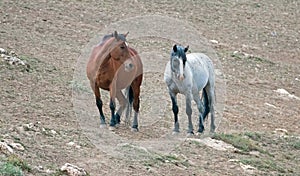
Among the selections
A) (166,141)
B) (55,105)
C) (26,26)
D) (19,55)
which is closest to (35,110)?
(55,105)

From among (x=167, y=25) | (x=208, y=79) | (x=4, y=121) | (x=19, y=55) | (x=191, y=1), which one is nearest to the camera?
(x=4, y=121)

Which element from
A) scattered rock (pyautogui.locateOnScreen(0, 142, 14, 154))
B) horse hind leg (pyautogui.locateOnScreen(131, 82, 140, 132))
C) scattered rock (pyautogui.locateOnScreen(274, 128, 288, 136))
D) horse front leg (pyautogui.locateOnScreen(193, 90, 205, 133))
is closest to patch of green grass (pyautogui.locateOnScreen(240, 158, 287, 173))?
horse front leg (pyautogui.locateOnScreen(193, 90, 205, 133))

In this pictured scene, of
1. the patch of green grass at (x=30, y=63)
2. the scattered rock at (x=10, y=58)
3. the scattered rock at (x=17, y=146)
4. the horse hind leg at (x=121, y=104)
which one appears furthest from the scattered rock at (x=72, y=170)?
the scattered rock at (x=10, y=58)

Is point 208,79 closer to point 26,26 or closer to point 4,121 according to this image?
point 4,121

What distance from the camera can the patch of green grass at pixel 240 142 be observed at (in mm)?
10339

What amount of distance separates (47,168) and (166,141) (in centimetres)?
269

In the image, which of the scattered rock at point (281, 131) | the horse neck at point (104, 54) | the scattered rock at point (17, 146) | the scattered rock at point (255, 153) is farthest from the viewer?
the scattered rock at point (281, 131)

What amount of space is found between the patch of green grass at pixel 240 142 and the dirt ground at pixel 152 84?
22 cm

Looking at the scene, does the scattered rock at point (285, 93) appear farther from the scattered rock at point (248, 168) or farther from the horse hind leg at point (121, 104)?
the scattered rock at point (248, 168)

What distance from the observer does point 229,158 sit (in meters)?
9.65

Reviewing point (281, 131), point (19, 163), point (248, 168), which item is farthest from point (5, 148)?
point (281, 131)

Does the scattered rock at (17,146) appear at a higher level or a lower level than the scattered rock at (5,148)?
lower

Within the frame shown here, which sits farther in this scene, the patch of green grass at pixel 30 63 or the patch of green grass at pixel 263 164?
the patch of green grass at pixel 30 63

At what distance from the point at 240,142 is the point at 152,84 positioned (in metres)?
4.37
